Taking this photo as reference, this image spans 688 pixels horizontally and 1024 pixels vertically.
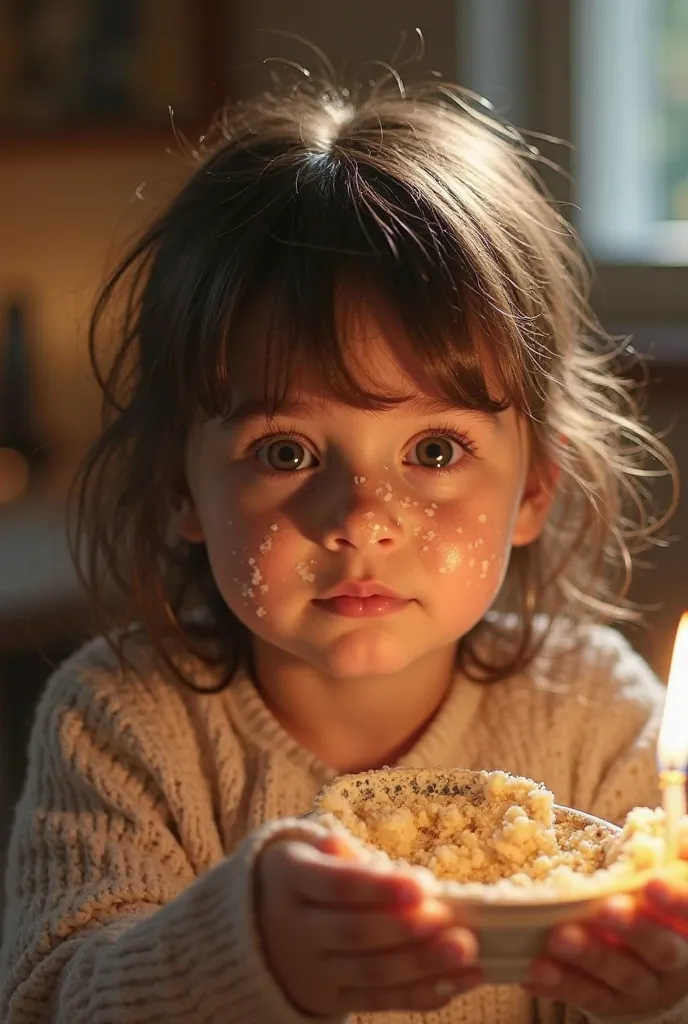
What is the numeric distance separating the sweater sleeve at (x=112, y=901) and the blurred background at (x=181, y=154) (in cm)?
52

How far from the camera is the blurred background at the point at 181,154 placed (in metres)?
1.97

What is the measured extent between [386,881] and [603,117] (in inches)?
68.0

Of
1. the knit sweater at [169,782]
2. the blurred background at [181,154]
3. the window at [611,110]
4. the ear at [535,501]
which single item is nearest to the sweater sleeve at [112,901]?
the knit sweater at [169,782]

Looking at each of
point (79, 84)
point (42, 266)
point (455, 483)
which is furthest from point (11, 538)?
point (455, 483)

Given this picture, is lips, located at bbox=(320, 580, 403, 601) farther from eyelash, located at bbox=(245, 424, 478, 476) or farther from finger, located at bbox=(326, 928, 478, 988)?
finger, located at bbox=(326, 928, 478, 988)

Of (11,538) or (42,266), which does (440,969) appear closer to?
(11,538)

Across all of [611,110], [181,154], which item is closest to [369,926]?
[181,154]

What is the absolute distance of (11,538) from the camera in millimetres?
2152

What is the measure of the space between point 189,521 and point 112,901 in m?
0.31

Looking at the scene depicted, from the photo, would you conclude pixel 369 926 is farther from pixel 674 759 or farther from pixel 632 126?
pixel 632 126

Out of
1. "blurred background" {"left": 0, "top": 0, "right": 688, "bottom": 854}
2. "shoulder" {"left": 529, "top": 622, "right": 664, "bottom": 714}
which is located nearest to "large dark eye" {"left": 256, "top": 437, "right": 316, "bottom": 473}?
"shoulder" {"left": 529, "top": 622, "right": 664, "bottom": 714}

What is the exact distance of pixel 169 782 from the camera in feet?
3.43

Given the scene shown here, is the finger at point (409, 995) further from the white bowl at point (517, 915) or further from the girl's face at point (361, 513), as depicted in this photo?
the girl's face at point (361, 513)

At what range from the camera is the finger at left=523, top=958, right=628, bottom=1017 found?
65 cm
